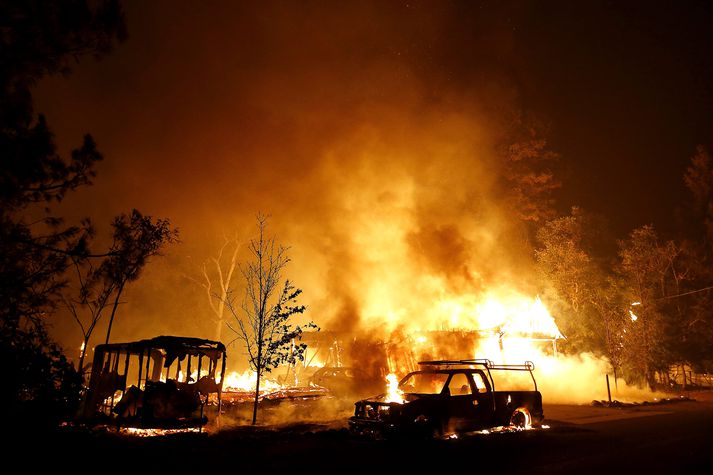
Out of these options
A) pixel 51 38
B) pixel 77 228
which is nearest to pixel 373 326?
pixel 77 228

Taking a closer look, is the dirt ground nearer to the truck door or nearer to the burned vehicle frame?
the truck door

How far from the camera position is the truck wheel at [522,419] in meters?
10.9

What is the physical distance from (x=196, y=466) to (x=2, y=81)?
737 centimetres

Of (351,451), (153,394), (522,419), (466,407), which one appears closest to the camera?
(351,451)

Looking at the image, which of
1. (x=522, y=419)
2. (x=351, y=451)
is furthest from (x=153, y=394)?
(x=522, y=419)

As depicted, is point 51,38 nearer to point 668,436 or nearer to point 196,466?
point 196,466

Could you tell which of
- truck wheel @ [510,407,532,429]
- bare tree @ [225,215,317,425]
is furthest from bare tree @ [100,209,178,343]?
truck wheel @ [510,407,532,429]

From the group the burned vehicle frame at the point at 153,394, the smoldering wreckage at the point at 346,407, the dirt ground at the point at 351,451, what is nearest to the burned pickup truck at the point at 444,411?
the smoldering wreckage at the point at 346,407

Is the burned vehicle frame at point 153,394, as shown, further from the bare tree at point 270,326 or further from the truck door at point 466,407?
the truck door at point 466,407

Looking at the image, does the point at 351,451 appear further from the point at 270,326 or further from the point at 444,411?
the point at 270,326

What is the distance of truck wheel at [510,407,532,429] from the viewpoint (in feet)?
35.8

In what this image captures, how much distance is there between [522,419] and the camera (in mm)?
11047

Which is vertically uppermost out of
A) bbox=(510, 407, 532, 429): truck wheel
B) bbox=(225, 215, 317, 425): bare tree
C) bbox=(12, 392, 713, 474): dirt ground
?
bbox=(225, 215, 317, 425): bare tree

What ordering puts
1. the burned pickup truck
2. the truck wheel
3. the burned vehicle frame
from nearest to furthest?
the burned pickup truck < the burned vehicle frame < the truck wheel
